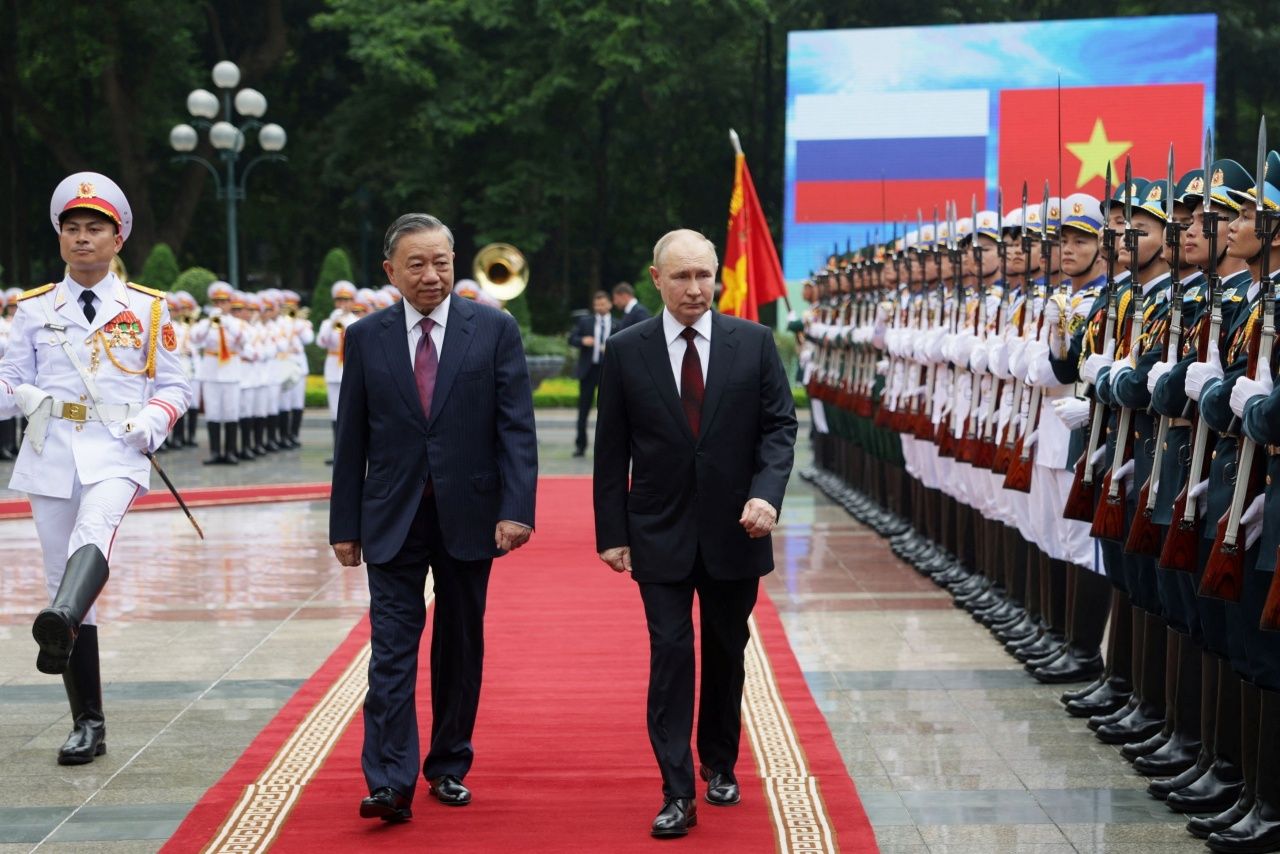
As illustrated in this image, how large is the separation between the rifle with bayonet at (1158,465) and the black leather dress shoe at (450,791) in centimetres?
222

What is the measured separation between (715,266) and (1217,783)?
7.09 ft

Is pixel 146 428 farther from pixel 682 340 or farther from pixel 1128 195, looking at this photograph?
pixel 1128 195

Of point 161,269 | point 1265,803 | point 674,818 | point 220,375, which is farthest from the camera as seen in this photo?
point 161,269

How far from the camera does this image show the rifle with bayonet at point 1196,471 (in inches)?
220

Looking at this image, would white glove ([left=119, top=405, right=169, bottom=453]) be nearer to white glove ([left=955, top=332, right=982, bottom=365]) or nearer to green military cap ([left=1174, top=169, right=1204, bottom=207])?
green military cap ([left=1174, top=169, right=1204, bottom=207])

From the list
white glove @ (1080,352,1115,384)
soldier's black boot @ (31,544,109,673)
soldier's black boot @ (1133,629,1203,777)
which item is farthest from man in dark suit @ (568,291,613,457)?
soldier's black boot @ (1133,629,1203,777)

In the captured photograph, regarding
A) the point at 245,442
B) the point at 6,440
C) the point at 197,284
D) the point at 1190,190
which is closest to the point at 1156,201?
the point at 1190,190

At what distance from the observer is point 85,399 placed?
21.6ft

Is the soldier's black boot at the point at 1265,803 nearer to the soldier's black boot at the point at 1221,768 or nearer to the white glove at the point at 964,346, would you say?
the soldier's black boot at the point at 1221,768

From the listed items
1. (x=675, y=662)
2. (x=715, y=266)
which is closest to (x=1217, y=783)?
(x=675, y=662)

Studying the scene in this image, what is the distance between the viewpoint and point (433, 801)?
600 centimetres

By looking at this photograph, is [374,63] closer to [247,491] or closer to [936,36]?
A: [936,36]

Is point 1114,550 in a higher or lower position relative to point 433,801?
higher

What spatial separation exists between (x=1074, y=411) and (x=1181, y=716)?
1.34 meters
